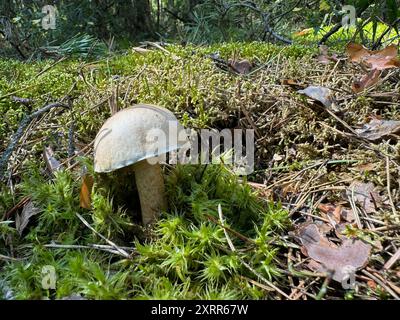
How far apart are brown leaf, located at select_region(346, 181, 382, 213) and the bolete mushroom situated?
0.78 m

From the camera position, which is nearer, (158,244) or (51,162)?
(158,244)

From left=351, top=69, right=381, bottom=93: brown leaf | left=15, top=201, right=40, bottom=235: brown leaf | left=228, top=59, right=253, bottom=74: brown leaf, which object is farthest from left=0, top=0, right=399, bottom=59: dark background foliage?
Answer: left=15, top=201, right=40, bottom=235: brown leaf

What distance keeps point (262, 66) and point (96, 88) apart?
3.54ft

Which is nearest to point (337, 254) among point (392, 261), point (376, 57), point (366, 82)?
point (392, 261)

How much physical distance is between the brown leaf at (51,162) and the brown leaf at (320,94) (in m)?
1.25

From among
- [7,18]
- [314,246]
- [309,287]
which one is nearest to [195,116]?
[314,246]

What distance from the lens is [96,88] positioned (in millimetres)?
2203

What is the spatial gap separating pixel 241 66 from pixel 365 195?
4.22 ft

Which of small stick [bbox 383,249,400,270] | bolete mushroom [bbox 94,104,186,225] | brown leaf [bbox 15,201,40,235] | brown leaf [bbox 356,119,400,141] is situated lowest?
small stick [bbox 383,249,400,270]

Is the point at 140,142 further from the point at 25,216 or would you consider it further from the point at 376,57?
the point at 376,57

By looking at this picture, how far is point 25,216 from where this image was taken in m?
1.54

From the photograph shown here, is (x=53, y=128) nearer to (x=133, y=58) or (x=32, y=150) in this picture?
(x=32, y=150)

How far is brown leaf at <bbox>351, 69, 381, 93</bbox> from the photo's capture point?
2.10 meters

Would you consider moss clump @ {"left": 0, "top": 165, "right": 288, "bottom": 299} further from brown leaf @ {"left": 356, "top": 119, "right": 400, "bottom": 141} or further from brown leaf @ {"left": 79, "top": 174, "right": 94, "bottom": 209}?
brown leaf @ {"left": 356, "top": 119, "right": 400, "bottom": 141}
